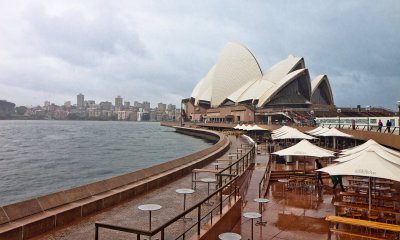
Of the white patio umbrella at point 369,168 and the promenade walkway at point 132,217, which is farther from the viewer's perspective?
the white patio umbrella at point 369,168

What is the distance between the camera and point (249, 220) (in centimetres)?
714

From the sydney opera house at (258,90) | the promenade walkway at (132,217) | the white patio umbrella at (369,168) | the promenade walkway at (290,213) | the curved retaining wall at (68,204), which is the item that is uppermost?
the sydney opera house at (258,90)

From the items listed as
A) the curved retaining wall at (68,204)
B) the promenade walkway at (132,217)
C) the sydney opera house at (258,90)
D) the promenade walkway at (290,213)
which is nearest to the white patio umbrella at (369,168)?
the promenade walkway at (290,213)

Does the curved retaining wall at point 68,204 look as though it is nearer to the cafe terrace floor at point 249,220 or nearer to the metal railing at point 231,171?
the cafe terrace floor at point 249,220

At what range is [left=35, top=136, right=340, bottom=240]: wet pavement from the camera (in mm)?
5789

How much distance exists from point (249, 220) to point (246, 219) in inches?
3.9

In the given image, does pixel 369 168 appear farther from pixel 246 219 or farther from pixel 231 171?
pixel 231 171

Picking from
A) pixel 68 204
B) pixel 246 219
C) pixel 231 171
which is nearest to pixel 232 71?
pixel 231 171

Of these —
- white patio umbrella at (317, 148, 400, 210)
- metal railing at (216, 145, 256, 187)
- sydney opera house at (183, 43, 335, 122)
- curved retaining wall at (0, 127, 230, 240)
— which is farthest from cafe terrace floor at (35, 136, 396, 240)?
sydney opera house at (183, 43, 335, 122)

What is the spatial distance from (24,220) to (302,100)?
69.8 metres

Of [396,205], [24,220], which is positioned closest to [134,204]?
[24,220]

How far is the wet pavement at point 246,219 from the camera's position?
19.0ft

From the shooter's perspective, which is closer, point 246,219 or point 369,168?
point 369,168

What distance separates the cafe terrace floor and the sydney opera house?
4981 cm
